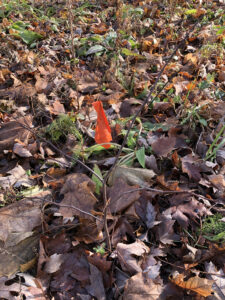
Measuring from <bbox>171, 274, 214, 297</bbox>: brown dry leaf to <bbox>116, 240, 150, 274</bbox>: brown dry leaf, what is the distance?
253 millimetres

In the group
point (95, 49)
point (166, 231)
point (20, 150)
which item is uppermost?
point (95, 49)

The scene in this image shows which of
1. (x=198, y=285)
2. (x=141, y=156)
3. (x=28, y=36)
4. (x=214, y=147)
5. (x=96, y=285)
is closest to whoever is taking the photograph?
(x=198, y=285)

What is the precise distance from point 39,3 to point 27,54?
1.73 m

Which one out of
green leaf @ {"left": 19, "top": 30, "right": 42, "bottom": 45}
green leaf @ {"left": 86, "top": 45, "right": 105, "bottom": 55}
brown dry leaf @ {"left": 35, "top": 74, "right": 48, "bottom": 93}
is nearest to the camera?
brown dry leaf @ {"left": 35, "top": 74, "right": 48, "bottom": 93}

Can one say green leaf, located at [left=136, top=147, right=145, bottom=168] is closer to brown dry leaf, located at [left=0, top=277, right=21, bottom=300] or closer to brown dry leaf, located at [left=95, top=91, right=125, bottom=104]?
brown dry leaf, located at [left=95, top=91, right=125, bottom=104]

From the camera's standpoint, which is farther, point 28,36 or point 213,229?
point 28,36

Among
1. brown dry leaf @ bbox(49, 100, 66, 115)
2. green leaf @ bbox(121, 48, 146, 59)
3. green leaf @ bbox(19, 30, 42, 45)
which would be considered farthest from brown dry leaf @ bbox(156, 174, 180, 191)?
green leaf @ bbox(19, 30, 42, 45)

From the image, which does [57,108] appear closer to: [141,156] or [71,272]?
[141,156]

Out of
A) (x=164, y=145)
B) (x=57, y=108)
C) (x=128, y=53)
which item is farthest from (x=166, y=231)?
(x=128, y=53)

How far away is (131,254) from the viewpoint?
1.57 metres

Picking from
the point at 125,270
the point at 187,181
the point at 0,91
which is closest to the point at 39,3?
the point at 0,91

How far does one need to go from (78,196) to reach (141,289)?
0.71 metres

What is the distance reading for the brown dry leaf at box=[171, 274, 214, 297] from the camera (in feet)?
4.49

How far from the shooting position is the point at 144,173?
6.19ft
